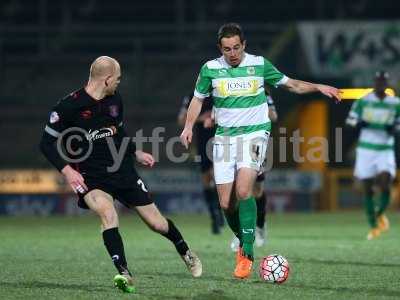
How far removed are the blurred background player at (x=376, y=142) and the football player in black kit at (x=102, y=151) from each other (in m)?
6.86

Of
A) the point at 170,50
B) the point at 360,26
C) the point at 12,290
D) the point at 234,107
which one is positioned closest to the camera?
the point at 12,290

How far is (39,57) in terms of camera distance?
22672mm

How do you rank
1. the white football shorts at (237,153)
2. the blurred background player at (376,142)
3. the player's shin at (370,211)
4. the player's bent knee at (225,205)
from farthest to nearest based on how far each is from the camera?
the blurred background player at (376,142) → the player's shin at (370,211) → the player's bent knee at (225,205) → the white football shorts at (237,153)

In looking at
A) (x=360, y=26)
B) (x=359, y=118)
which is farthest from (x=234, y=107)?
(x=360, y=26)

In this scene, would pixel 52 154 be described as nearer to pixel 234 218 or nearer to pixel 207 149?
pixel 234 218

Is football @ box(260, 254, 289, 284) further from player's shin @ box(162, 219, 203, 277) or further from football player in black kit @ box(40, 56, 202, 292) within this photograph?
football player in black kit @ box(40, 56, 202, 292)

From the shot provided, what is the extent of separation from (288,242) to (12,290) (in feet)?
18.3

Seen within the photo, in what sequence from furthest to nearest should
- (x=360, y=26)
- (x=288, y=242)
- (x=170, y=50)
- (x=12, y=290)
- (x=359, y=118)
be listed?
(x=170, y=50), (x=360, y=26), (x=359, y=118), (x=288, y=242), (x=12, y=290)

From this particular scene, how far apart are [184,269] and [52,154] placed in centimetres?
209

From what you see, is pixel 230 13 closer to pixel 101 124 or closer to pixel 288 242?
pixel 288 242

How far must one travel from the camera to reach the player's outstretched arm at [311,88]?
8125 millimetres

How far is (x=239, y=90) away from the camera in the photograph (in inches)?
329

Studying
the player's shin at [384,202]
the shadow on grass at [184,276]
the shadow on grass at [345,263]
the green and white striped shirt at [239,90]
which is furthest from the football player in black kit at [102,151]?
the player's shin at [384,202]

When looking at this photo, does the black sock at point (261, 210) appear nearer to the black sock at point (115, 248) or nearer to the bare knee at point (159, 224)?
the bare knee at point (159, 224)
